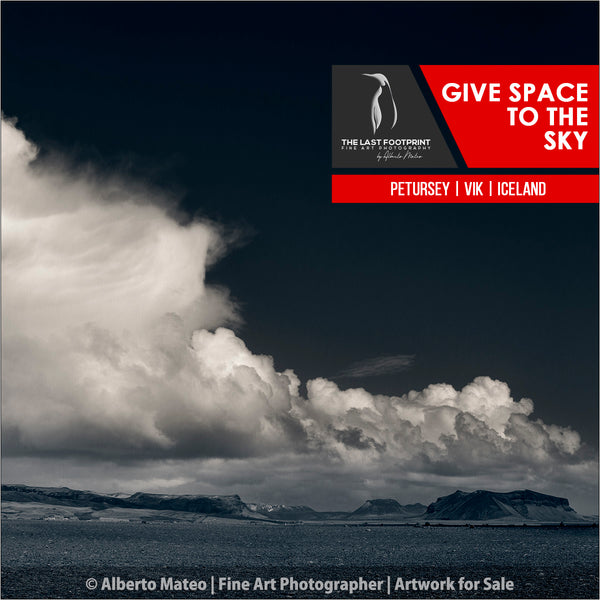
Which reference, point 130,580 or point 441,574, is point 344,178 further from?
point 441,574

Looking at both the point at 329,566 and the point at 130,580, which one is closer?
the point at 130,580

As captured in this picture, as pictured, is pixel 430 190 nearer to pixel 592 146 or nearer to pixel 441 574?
pixel 592 146

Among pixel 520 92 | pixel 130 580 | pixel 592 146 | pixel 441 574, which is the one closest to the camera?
pixel 520 92

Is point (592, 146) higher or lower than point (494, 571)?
higher

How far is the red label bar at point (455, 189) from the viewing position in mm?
48219

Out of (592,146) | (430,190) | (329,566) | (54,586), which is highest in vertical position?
(592,146)

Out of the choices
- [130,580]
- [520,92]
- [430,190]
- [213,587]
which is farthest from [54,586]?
[520,92]

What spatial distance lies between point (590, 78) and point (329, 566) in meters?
104

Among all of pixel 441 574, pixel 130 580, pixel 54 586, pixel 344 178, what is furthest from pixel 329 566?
pixel 344 178

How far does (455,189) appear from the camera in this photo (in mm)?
48562

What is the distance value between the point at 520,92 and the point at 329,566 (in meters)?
104

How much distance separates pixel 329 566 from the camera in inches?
4970

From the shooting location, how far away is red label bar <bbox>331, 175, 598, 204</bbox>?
158ft

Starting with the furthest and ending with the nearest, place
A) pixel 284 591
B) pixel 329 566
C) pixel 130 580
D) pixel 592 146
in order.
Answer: pixel 329 566, pixel 130 580, pixel 284 591, pixel 592 146
